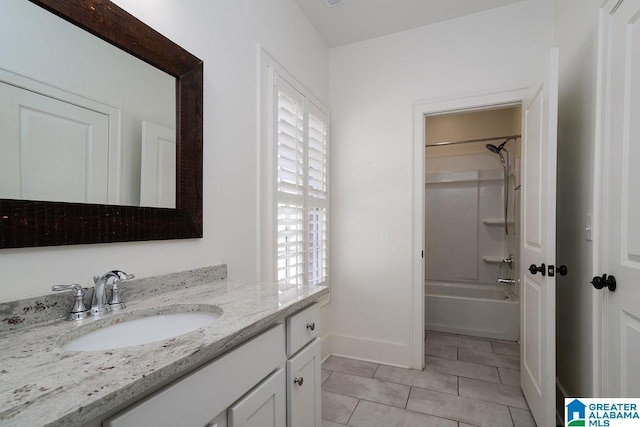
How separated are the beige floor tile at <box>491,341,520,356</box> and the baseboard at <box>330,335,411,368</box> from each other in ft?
2.91

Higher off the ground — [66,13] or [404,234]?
[66,13]

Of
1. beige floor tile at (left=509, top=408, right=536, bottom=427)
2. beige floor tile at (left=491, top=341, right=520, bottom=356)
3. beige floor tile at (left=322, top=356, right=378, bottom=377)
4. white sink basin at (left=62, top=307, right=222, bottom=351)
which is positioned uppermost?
white sink basin at (left=62, top=307, right=222, bottom=351)

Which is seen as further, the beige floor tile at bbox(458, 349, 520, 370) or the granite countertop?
the beige floor tile at bbox(458, 349, 520, 370)

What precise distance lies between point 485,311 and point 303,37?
294 centimetres

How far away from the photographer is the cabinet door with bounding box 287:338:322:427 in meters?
1.06

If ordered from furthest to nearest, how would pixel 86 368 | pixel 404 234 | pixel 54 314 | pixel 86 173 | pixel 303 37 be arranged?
pixel 404 234, pixel 303 37, pixel 86 173, pixel 54 314, pixel 86 368

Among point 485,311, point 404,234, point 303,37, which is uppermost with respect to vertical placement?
point 303,37

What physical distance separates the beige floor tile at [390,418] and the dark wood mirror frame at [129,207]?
1.41 m

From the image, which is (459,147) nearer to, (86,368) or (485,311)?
(485,311)

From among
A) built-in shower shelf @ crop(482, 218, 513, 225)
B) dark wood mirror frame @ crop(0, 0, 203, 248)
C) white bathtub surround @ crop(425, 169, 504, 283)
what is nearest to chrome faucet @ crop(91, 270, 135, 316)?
dark wood mirror frame @ crop(0, 0, 203, 248)

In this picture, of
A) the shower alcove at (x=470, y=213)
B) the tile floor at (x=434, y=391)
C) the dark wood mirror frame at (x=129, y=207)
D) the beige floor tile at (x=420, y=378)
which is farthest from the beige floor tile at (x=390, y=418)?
the shower alcove at (x=470, y=213)

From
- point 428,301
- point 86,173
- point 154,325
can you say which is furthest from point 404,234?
point 86,173

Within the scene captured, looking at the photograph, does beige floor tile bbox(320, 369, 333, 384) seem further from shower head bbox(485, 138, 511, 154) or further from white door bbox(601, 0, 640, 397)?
shower head bbox(485, 138, 511, 154)

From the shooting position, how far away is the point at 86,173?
95 cm
